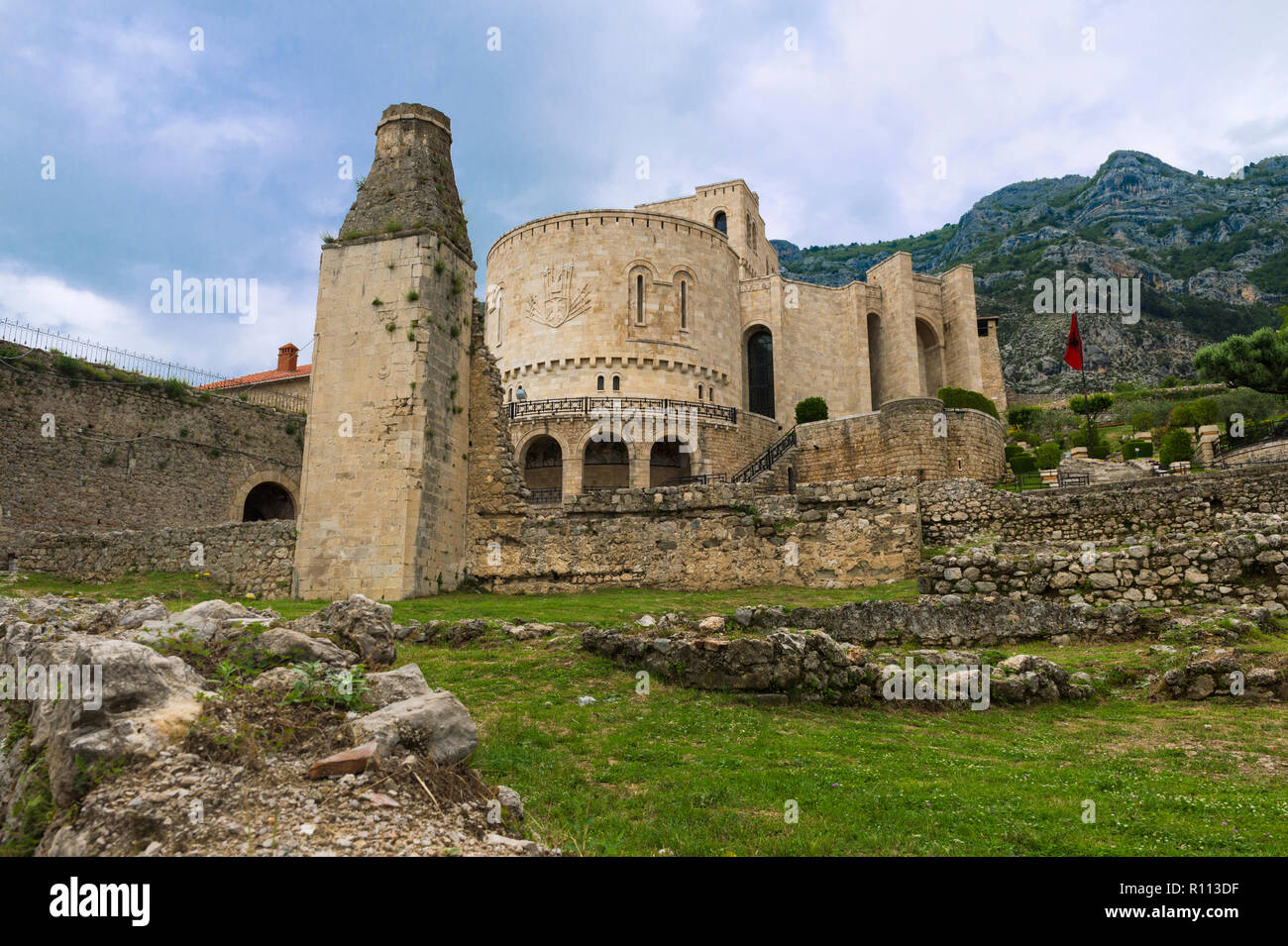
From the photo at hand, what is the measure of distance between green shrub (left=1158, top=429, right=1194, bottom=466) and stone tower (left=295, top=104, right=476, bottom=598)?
28.2 meters

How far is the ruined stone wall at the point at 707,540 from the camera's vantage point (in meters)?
16.1

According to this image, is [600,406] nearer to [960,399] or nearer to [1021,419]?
[960,399]

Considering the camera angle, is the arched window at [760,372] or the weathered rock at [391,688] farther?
the arched window at [760,372]

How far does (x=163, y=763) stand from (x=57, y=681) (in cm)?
141

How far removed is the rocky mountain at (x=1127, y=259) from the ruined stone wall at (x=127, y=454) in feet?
286

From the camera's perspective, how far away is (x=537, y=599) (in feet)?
49.1

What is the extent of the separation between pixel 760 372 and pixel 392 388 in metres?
33.0

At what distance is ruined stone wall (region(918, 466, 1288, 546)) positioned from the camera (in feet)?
51.1

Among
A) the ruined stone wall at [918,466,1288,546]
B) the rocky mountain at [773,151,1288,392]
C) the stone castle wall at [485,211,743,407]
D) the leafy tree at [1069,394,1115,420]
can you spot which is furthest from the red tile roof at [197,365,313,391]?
the rocky mountain at [773,151,1288,392]

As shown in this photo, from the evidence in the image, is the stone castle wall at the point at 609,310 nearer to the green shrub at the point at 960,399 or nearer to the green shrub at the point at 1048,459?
the green shrub at the point at 960,399

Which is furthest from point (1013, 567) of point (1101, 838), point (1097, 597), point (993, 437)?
point (993, 437)

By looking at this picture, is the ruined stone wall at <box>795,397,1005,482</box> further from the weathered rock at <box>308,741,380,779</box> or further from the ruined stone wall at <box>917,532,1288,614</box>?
the weathered rock at <box>308,741,380,779</box>

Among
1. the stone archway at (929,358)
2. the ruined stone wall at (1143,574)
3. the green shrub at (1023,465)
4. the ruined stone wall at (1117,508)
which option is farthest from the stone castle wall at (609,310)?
the ruined stone wall at (1143,574)
